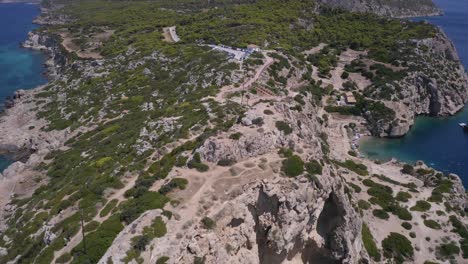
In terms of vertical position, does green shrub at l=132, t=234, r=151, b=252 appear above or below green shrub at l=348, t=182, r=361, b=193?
above

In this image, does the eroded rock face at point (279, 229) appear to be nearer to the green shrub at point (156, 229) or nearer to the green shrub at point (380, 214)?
the green shrub at point (156, 229)

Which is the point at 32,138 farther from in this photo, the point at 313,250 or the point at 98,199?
the point at 313,250

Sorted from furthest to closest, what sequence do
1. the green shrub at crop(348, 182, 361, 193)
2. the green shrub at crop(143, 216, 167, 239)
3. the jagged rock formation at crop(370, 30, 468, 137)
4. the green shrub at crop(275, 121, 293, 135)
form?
1. the jagged rock formation at crop(370, 30, 468, 137)
2. the green shrub at crop(348, 182, 361, 193)
3. the green shrub at crop(275, 121, 293, 135)
4. the green shrub at crop(143, 216, 167, 239)

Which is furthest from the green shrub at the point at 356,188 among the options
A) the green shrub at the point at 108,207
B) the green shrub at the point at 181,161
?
the green shrub at the point at 108,207

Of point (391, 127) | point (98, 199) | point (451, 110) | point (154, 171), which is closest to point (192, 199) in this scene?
point (154, 171)

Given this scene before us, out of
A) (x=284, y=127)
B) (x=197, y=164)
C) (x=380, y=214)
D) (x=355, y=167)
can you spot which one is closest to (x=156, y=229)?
(x=197, y=164)

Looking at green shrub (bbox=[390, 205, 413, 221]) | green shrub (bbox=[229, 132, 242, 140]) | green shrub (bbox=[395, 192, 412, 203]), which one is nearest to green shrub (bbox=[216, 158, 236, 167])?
green shrub (bbox=[229, 132, 242, 140])

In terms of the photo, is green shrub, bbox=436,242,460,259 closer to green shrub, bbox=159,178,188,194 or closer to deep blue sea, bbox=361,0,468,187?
deep blue sea, bbox=361,0,468,187
